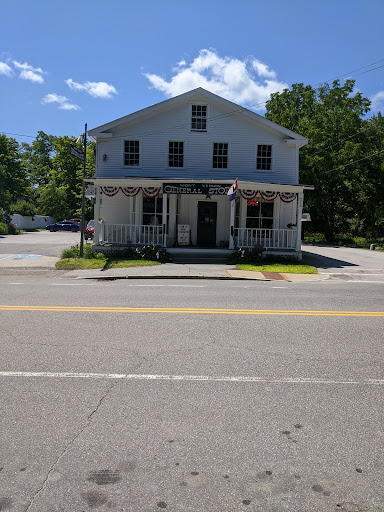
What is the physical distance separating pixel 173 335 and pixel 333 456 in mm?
3529

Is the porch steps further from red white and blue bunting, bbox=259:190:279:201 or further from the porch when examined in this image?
red white and blue bunting, bbox=259:190:279:201

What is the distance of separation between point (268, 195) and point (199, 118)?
217 inches

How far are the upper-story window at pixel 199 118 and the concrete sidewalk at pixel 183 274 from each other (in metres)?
8.21

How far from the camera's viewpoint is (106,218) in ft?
67.9

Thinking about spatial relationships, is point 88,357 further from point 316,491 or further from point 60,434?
point 316,491

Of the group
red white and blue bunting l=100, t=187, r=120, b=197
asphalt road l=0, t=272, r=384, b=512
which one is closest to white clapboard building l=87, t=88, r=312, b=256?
red white and blue bunting l=100, t=187, r=120, b=197

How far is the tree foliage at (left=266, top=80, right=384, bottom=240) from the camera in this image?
34062 mm

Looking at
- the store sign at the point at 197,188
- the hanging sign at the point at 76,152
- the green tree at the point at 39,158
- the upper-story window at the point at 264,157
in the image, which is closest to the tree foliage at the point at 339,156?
the upper-story window at the point at 264,157

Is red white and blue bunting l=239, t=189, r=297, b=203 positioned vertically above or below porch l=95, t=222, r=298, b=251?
above

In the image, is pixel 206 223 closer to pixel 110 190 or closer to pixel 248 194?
pixel 248 194

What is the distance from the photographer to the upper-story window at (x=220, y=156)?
20.4m

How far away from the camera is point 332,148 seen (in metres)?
35.1

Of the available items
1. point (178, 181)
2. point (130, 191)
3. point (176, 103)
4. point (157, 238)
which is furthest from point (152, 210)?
point (176, 103)

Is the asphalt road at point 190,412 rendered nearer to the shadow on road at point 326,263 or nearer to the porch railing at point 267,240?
the shadow on road at point 326,263
